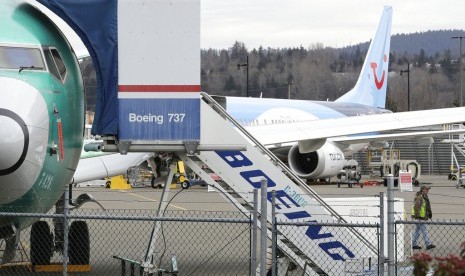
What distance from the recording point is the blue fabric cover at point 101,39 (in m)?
13.5

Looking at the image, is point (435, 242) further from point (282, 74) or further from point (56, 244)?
point (282, 74)

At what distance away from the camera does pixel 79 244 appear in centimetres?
1661

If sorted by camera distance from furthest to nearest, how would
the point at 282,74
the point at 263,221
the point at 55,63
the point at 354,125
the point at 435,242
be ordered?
the point at 282,74
the point at 354,125
the point at 435,242
the point at 55,63
the point at 263,221

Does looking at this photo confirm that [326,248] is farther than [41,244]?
No

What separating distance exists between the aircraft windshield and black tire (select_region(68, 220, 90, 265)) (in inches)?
141

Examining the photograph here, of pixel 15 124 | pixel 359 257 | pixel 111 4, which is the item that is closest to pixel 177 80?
pixel 111 4

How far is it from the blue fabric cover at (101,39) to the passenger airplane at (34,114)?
0.52m

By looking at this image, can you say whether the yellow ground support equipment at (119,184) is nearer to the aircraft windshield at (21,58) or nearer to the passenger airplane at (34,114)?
the passenger airplane at (34,114)

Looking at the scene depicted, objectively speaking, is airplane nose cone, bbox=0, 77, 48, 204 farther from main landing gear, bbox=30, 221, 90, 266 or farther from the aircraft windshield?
main landing gear, bbox=30, 221, 90, 266

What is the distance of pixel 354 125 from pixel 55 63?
40.6 feet

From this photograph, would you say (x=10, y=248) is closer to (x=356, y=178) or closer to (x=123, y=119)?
(x=123, y=119)

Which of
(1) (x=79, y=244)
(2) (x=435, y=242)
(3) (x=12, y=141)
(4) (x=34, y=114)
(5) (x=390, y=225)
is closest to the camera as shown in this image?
(5) (x=390, y=225)

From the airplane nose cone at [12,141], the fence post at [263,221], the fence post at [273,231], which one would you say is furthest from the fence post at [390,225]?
the airplane nose cone at [12,141]

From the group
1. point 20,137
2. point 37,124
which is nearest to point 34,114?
point 37,124
